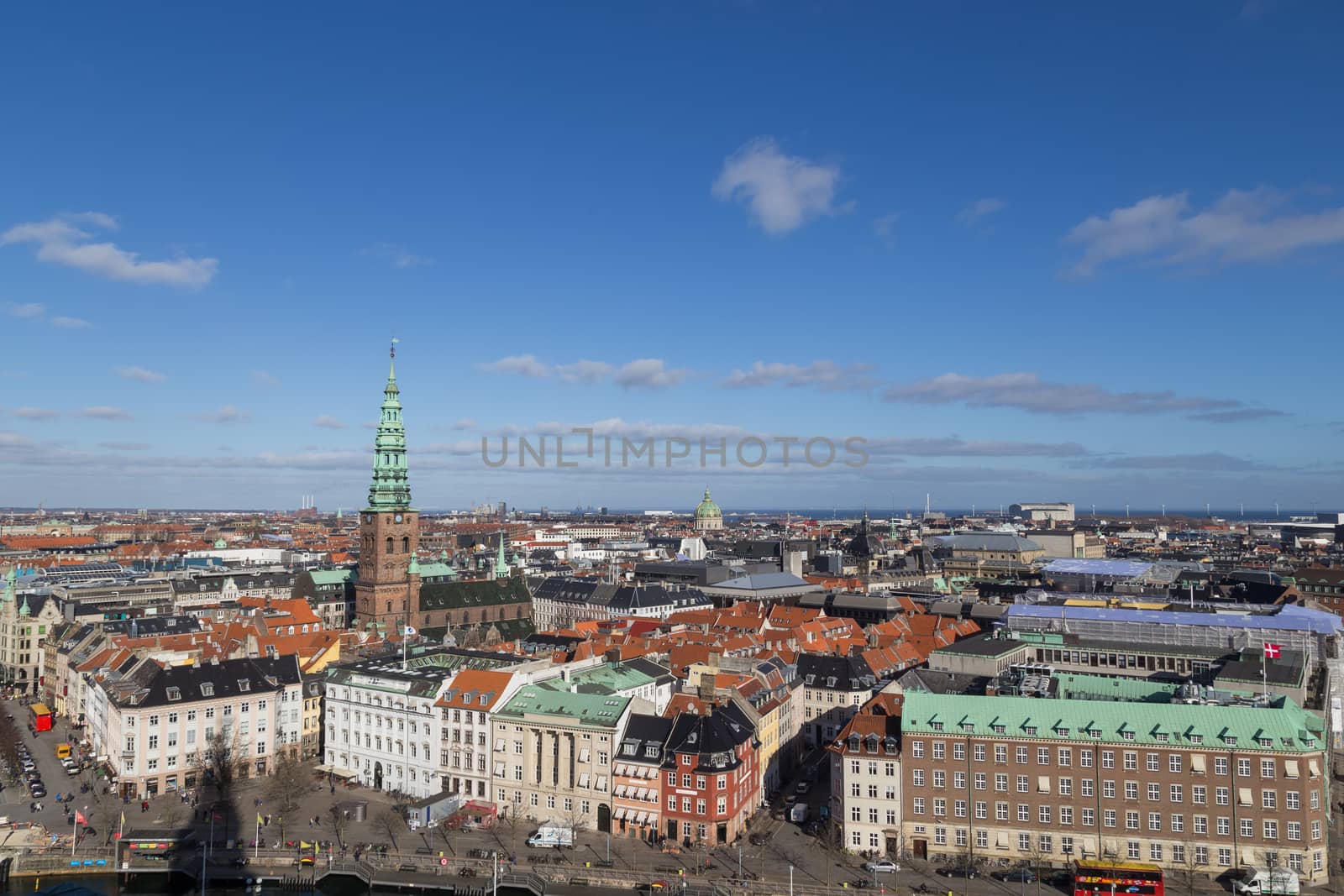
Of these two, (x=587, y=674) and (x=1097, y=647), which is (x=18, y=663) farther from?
(x=1097, y=647)

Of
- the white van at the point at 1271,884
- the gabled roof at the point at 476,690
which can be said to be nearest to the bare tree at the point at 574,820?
the gabled roof at the point at 476,690

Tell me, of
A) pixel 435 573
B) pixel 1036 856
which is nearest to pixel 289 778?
pixel 1036 856

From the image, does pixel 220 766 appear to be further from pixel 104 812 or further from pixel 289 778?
pixel 104 812

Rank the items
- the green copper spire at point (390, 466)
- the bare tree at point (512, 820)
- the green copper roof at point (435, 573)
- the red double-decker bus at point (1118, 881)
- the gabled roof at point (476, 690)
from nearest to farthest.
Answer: the red double-decker bus at point (1118, 881), the bare tree at point (512, 820), the gabled roof at point (476, 690), the green copper spire at point (390, 466), the green copper roof at point (435, 573)

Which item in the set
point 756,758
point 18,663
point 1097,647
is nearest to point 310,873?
point 756,758

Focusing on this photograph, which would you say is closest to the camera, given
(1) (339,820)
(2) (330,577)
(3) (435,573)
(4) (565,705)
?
(1) (339,820)

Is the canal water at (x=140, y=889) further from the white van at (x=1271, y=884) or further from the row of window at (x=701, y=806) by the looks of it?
the white van at (x=1271, y=884)
